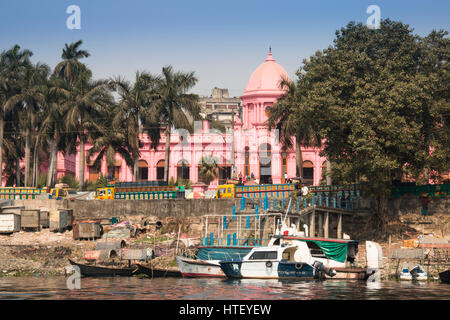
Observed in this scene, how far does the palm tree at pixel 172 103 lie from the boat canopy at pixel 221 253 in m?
23.5

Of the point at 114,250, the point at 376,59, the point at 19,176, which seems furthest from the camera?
the point at 19,176

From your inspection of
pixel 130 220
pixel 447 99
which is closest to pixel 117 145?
pixel 130 220

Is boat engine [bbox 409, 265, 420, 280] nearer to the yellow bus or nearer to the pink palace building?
the yellow bus

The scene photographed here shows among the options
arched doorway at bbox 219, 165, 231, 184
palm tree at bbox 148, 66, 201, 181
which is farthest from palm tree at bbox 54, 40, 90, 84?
arched doorway at bbox 219, 165, 231, 184

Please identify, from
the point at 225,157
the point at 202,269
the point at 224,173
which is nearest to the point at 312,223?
the point at 202,269

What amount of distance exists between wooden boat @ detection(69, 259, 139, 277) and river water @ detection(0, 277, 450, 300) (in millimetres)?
1522

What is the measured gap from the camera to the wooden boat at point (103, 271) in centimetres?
4147

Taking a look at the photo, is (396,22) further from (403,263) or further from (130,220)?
(130,220)

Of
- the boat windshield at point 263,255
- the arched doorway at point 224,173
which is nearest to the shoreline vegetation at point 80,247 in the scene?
the boat windshield at point 263,255

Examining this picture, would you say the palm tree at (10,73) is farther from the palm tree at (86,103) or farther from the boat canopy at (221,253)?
the boat canopy at (221,253)

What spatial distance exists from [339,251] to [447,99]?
54.3 ft

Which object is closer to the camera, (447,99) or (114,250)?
(114,250)

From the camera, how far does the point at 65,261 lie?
46.1 metres

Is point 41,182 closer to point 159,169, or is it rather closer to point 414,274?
point 159,169
